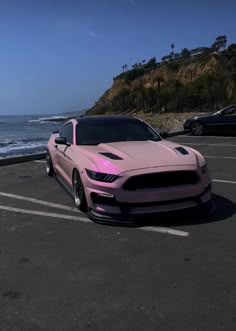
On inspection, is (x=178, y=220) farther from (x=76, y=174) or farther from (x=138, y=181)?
(x=76, y=174)

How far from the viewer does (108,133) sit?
697 cm

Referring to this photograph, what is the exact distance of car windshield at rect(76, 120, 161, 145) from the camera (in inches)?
269

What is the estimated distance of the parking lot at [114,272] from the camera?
3082mm

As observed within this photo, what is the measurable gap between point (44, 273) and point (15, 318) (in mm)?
819

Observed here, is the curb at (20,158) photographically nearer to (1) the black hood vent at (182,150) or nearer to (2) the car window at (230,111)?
(1) the black hood vent at (182,150)

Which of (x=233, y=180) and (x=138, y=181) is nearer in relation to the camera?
(x=138, y=181)

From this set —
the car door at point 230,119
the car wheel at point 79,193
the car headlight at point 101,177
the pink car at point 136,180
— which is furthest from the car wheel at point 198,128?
the car headlight at point 101,177

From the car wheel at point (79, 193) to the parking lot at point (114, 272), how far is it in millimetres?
150

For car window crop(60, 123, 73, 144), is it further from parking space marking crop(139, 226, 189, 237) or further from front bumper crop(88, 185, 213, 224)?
parking space marking crop(139, 226, 189, 237)

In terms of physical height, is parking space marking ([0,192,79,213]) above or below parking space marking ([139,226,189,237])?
below

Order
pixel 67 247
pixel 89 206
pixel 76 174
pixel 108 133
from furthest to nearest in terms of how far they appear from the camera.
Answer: pixel 108 133 → pixel 76 174 → pixel 89 206 → pixel 67 247

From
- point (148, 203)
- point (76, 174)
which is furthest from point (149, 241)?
point (76, 174)

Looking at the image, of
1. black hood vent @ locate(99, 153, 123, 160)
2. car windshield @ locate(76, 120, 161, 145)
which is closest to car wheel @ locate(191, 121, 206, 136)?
car windshield @ locate(76, 120, 161, 145)

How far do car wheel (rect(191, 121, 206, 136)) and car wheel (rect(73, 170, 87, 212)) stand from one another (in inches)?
508
